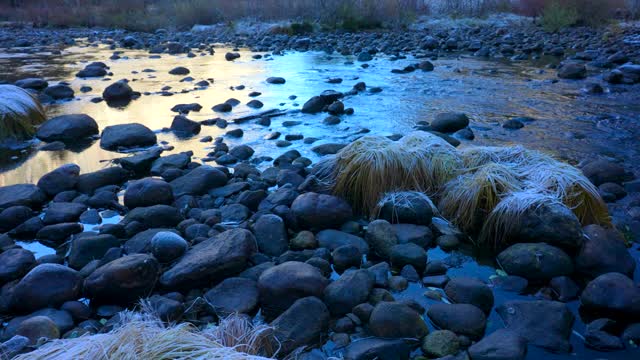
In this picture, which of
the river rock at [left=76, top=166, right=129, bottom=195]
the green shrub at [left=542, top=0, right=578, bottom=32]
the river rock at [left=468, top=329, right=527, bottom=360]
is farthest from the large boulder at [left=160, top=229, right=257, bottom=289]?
the green shrub at [left=542, top=0, right=578, bottom=32]

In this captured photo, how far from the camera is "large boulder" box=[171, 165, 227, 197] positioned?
16.5 feet

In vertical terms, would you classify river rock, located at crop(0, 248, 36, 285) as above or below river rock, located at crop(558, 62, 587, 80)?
below

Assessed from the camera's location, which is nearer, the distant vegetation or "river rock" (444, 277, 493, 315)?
"river rock" (444, 277, 493, 315)

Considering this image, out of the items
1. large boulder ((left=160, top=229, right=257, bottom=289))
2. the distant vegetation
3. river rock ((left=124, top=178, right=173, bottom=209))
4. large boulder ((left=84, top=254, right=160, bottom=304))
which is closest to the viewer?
large boulder ((left=84, top=254, right=160, bottom=304))

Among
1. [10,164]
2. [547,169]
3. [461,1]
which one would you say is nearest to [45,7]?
[461,1]

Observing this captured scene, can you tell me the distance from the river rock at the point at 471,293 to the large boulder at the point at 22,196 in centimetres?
370

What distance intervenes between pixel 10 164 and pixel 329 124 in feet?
12.8

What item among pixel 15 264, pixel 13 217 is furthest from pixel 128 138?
pixel 15 264

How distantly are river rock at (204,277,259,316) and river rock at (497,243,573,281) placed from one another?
170 cm

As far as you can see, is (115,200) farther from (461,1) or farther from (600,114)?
(461,1)

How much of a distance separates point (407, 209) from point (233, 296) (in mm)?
1623

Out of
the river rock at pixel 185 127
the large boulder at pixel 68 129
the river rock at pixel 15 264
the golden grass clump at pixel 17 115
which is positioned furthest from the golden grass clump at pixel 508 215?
the golden grass clump at pixel 17 115

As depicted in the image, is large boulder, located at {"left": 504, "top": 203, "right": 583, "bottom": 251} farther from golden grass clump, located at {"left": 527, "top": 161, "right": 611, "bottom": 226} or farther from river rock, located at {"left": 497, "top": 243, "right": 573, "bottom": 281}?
golden grass clump, located at {"left": 527, "top": 161, "right": 611, "bottom": 226}

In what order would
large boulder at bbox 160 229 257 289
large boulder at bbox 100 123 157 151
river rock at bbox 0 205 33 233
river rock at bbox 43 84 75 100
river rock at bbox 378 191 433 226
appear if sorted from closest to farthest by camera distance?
large boulder at bbox 160 229 257 289
river rock at bbox 378 191 433 226
river rock at bbox 0 205 33 233
large boulder at bbox 100 123 157 151
river rock at bbox 43 84 75 100
